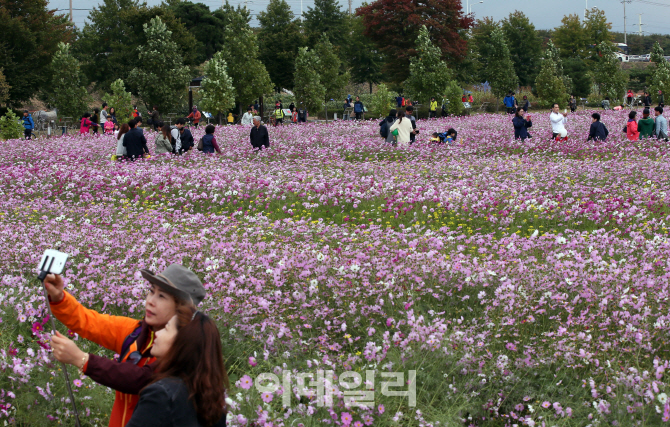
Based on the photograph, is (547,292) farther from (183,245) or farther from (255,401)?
(183,245)

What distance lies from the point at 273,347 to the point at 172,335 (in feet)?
8.44

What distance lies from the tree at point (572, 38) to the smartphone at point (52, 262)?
257ft

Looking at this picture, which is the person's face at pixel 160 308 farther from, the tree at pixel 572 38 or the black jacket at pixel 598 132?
the tree at pixel 572 38

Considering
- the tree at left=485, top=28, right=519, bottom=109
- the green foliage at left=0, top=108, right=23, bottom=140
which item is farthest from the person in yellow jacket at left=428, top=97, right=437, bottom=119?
the green foliage at left=0, top=108, right=23, bottom=140

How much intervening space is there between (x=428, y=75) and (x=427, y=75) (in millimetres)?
112

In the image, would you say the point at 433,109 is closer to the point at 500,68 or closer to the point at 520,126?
→ the point at 500,68

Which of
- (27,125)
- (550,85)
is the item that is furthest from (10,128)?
(550,85)

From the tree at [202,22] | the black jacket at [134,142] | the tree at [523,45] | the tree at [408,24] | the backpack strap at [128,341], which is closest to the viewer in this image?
the backpack strap at [128,341]

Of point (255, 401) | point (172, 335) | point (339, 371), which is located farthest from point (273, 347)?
point (172, 335)

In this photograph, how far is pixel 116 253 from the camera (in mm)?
7590

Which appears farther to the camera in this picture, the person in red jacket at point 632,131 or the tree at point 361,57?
the tree at point 361,57

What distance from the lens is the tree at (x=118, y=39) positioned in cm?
5391

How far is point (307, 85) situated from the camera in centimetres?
4391

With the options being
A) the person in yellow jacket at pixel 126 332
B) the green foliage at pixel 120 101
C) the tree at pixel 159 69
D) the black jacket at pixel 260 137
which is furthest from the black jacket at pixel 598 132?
the tree at pixel 159 69
